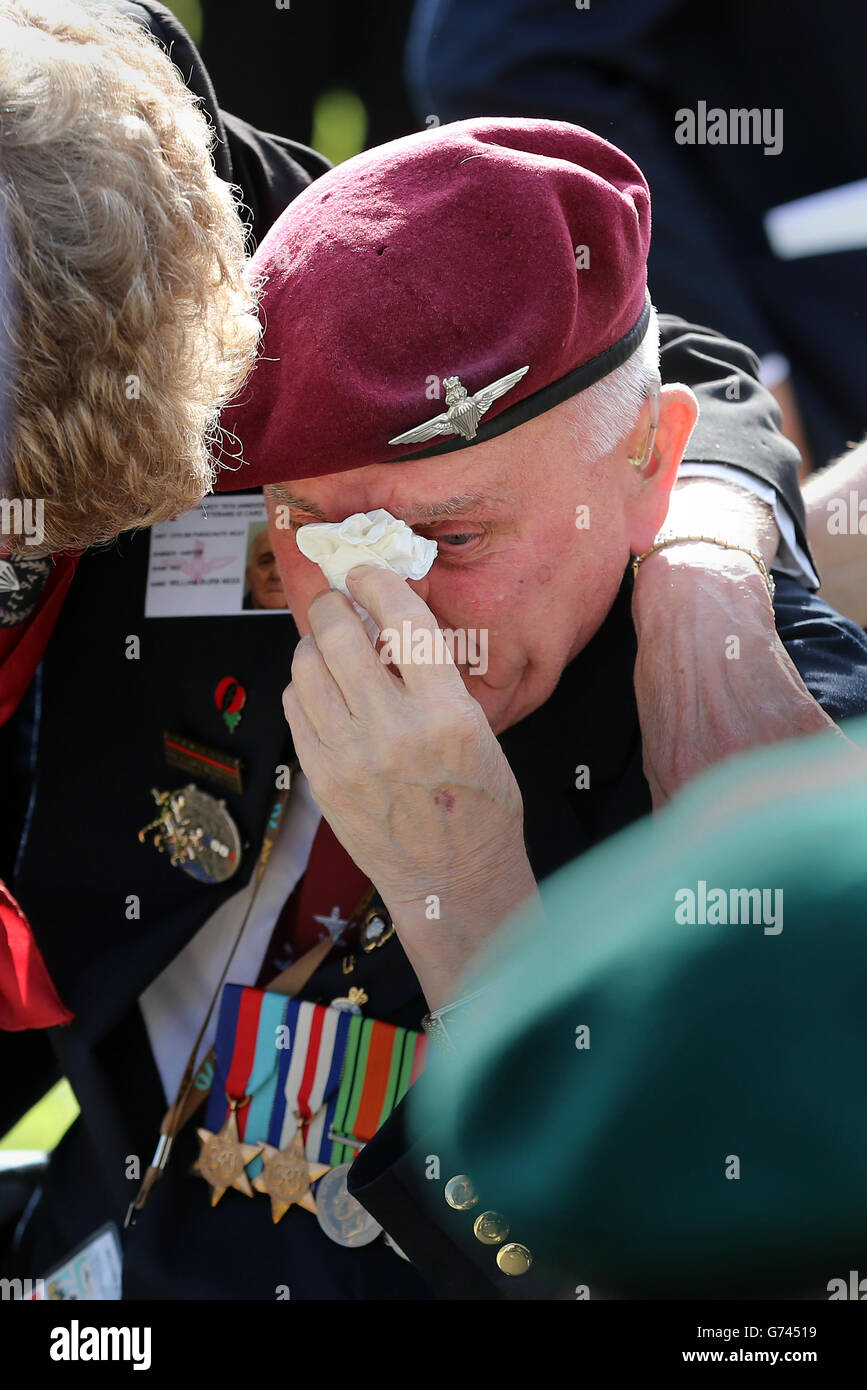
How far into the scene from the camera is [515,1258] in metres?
1.34

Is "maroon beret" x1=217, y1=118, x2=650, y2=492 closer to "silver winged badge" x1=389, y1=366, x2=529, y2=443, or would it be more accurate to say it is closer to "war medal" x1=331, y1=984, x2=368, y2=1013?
"silver winged badge" x1=389, y1=366, x2=529, y2=443

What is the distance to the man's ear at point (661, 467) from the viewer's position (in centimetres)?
169

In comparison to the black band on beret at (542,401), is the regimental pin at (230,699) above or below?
below

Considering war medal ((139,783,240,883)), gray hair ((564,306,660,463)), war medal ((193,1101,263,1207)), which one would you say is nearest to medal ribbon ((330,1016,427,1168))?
war medal ((193,1101,263,1207))

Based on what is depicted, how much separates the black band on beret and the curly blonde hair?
0.86 ft

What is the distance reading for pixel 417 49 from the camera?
3.08m

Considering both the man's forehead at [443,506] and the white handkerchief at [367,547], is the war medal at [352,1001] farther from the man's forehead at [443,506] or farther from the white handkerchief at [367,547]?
the man's forehead at [443,506]

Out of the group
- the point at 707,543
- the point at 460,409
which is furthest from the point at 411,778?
the point at 707,543

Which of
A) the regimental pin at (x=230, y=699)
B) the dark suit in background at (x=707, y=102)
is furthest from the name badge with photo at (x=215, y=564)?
the dark suit in background at (x=707, y=102)

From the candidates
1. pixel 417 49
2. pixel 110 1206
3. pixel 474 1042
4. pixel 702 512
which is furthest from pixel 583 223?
pixel 417 49

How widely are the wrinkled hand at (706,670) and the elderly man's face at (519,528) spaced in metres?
0.08

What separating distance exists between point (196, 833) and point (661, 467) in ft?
3.11
